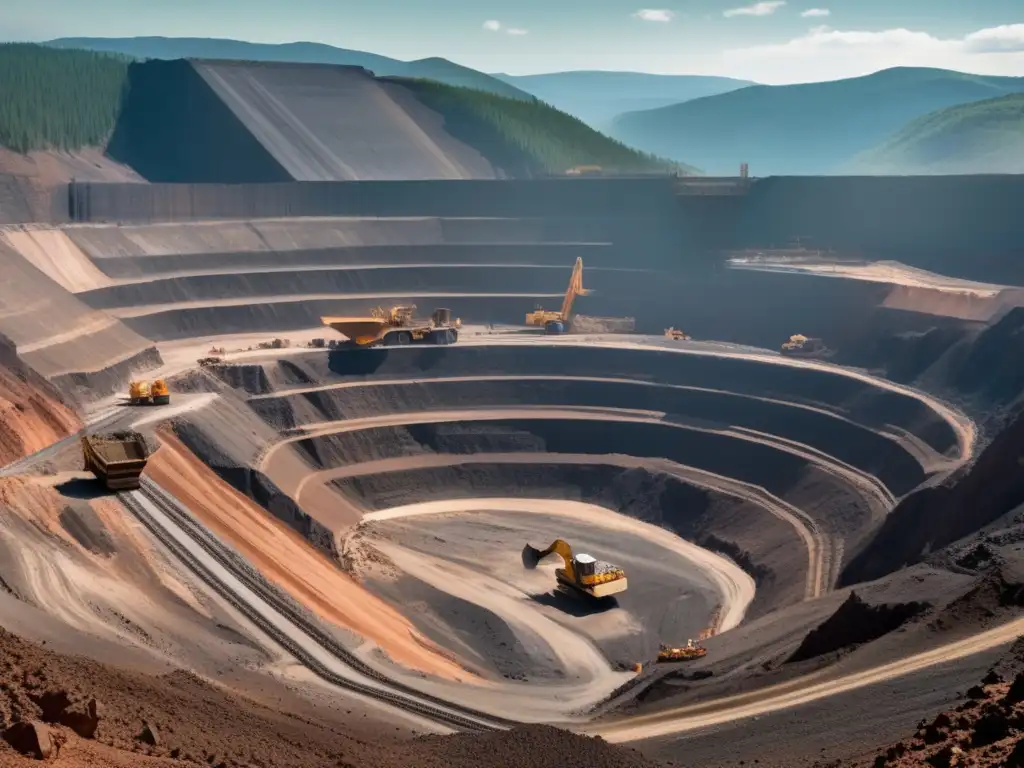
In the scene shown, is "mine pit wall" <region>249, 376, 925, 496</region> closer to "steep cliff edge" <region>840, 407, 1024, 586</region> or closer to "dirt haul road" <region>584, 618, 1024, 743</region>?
"steep cliff edge" <region>840, 407, 1024, 586</region>

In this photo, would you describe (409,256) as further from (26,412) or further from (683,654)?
(683,654)

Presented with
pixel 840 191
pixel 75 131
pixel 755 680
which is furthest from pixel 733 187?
pixel 755 680

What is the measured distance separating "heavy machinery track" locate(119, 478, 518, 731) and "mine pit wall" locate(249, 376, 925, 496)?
909 inches

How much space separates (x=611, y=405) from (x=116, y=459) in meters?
35.4

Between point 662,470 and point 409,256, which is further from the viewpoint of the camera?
point 409,256

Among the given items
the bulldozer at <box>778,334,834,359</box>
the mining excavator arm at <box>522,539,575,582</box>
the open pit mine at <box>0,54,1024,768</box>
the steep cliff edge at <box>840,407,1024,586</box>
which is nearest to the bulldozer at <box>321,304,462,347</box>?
the open pit mine at <box>0,54,1024,768</box>

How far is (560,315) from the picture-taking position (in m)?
78.2

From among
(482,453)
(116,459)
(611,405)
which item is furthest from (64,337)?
(611,405)

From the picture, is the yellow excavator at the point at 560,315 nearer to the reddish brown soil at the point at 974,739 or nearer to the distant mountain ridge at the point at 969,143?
the reddish brown soil at the point at 974,739

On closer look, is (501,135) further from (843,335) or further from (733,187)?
(843,335)

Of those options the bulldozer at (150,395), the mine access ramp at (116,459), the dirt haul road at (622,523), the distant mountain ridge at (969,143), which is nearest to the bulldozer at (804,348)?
the dirt haul road at (622,523)

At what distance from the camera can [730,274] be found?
8350 centimetres

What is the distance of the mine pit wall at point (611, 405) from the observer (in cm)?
5542

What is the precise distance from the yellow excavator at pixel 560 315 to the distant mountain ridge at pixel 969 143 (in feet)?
333
